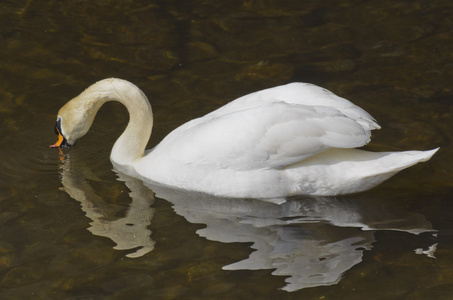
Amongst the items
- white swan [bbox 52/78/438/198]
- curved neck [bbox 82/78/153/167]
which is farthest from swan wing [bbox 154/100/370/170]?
curved neck [bbox 82/78/153/167]

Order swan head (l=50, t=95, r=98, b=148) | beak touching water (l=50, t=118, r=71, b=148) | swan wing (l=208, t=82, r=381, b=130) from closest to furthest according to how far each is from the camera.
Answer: swan wing (l=208, t=82, r=381, b=130) < swan head (l=50, t=95, r=98, b=148) < beak touching water (l=50, t=118, r=71, b=148)

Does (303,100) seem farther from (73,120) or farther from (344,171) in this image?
(73,120)

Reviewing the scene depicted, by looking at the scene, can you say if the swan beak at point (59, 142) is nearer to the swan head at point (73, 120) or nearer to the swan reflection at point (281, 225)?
the swan head at point (73, 120)

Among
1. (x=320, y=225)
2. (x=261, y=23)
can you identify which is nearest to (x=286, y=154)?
(x=320, y=225)

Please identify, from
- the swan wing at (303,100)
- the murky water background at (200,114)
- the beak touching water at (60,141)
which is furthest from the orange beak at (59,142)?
the swan wing at (303,100)

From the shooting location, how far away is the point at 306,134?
22.3 ft

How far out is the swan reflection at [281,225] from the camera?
242 inches

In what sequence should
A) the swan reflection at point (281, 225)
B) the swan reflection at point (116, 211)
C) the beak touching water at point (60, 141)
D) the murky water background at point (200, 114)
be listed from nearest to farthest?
the murky water background at point (200, 114) → the swan reflection at point (281, 225) → the swan reflection at point (116, 211) → the beak touching water at point (60, 141)

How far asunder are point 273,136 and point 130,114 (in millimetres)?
1529

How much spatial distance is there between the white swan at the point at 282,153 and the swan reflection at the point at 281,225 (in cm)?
12

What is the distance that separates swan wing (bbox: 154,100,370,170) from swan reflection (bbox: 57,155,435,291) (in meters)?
0.39

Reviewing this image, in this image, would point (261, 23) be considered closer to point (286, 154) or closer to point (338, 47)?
point (338, 47)

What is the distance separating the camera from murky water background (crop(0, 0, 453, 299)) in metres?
6.04

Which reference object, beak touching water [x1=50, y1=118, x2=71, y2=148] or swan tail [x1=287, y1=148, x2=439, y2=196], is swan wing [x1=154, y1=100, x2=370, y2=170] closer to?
swan tail [x1=287, y1=148, x2=439, y2=196]
